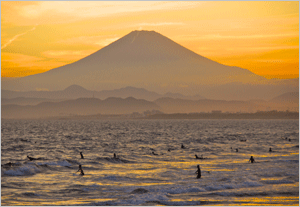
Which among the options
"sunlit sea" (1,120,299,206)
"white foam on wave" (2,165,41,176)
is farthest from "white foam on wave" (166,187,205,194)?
A: "white foam on wave" (2,165,41,176)

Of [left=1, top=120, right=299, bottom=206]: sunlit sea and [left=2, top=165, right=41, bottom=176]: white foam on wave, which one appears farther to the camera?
[left=2, top=165, right=41, bottom=176]: white foam on wave

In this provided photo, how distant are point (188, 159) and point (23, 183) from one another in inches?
766

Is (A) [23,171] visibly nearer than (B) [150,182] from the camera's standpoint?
No

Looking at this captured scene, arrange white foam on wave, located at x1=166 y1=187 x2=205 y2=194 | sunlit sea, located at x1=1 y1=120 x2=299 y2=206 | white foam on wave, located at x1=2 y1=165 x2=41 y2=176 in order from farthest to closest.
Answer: white foam on wave, located at x1=2 y1=165 x2=41 y2=176 < white foam on wave, located at x1=166 y1=187 x2=205 y2=194 < sunlit sea, located at x1=1 y1=120 x2=299 y2=206

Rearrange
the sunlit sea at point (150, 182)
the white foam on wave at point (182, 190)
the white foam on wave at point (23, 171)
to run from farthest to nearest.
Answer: the white foam on wave at point (23, 171) < the white foam on wave at point (182, 190) < the sunlit sea at point (150, 182)

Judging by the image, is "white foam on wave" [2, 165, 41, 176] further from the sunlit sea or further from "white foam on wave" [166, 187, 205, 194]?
"white foam on wave" [166, 187, 205, 194]

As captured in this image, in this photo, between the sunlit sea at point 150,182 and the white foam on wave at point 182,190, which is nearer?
the sunlit sea at point 150,182

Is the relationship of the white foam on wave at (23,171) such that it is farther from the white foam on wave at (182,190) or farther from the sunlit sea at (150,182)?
the white foam on wave at (182,190)

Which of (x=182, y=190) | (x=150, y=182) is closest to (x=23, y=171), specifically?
(x=150, y=182)

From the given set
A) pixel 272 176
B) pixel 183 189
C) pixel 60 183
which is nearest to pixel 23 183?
pixel 60 183

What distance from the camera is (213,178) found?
2959 centimetres

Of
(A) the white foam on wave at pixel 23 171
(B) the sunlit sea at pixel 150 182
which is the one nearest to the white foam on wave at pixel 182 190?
(B) the sunlit sea at pixel 150 182

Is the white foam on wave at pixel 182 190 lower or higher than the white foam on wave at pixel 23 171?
lower

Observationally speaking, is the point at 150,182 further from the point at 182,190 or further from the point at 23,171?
the point at 23,171
